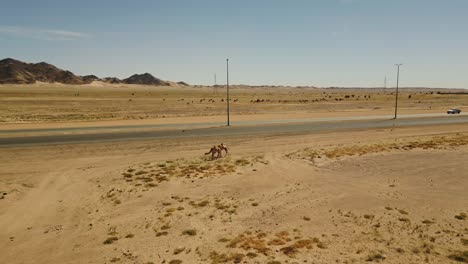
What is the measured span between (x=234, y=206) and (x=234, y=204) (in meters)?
0.32

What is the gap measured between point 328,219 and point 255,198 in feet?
12.3

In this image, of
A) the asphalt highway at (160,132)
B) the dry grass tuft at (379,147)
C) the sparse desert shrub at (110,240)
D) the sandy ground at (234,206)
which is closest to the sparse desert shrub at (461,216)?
the sandy ground at (234,206)

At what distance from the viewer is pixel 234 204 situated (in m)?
15.8

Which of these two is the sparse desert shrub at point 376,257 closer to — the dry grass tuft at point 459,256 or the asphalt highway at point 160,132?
the dry grass tuft at point 459,256

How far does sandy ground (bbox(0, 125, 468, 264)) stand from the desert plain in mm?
64

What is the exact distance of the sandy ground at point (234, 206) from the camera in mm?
11469

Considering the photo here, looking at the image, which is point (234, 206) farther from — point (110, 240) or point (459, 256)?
point (459, 256)

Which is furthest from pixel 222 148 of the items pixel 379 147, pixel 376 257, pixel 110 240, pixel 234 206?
pixel 376 257

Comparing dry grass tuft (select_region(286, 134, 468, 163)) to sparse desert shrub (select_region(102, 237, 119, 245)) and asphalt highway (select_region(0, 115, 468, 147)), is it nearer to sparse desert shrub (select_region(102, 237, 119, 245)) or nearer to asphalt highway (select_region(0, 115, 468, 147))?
asphalt highway (select_region(0, 115, 468, 147))

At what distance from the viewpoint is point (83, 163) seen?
77.2ft

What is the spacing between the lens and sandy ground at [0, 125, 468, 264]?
11469 mm

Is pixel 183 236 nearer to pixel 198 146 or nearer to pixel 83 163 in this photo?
pixel 83 163

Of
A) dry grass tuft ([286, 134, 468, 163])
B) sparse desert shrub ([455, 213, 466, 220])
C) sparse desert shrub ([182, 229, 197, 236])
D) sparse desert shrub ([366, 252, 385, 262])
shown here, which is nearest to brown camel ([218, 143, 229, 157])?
dry grass tuft ([286, 134, 468, 163])

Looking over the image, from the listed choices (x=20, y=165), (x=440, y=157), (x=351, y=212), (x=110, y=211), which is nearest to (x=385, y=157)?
(x=440, y=157)
